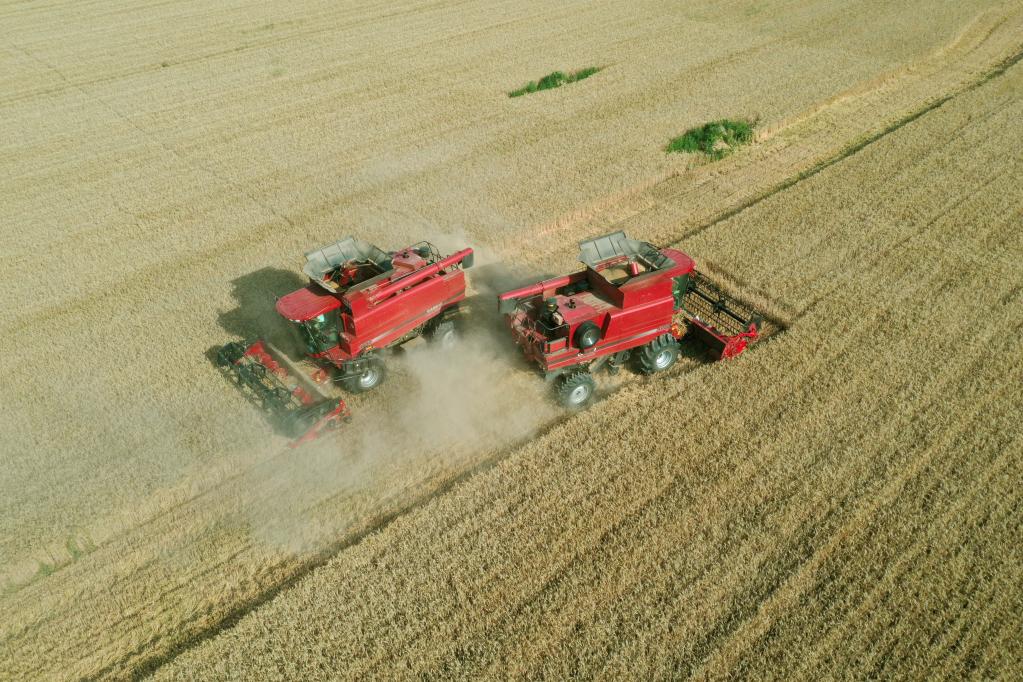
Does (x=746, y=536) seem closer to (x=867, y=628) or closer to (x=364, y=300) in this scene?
(x=867, y=628)

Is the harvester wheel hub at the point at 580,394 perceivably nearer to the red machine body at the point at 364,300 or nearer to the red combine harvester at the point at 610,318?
the red combine harvester at the point at 610,318

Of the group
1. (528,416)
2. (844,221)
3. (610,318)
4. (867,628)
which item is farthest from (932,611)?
(844,221)

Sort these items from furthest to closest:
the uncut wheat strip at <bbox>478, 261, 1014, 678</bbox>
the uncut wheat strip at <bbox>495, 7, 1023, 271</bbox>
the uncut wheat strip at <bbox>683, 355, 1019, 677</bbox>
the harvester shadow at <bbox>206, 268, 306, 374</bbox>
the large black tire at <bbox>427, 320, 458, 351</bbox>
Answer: the uncut wheat strip at <bbox>495, 7, 1023, 271</bbox> < the harvester shadow at <bbox>206, 268, 306, 374</bbox> < the large black tire at <bbox>427, 320, 458, 351</bbox> < the uncut wheat strip at <bbox>478, 261, 1014, 678</bbox> < the uncut wheat strip at <bbox>683, 355, 1019, 677</bbox>

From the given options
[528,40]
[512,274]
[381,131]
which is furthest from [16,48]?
[512,274]

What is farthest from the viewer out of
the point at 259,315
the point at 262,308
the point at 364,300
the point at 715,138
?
the point at 715,138

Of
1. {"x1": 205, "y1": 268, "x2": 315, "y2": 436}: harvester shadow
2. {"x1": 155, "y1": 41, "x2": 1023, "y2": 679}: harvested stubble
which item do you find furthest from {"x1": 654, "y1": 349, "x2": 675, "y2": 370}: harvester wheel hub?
{"x1": 205, "y1": 268, "x2": 315, "y2": 436}: harvester shadow

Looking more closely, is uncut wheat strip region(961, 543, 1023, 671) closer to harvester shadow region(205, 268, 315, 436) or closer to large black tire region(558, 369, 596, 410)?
large black tire region(558, 369, 596, 410)
